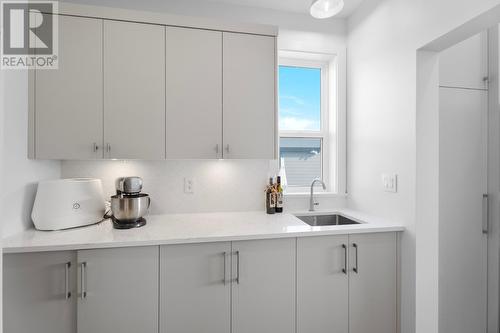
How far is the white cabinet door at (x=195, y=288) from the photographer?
59.3 inches

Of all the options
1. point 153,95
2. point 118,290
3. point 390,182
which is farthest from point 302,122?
point 118,290

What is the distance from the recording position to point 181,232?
162 centimetres

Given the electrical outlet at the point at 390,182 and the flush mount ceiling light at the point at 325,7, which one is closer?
the flush mount ceiling light at the point at 325,7

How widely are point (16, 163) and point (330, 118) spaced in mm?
2395

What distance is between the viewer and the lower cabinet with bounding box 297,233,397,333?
65.6 inches

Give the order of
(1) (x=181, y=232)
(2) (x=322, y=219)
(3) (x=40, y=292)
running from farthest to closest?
(2) (x=322, y=219) → (1) (x=181, y=232) → (3) (x=40, y=292)

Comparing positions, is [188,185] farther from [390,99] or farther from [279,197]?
[390,99]

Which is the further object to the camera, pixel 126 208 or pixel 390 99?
pixel 390 99

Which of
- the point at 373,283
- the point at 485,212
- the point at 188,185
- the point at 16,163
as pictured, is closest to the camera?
the point at 16,163

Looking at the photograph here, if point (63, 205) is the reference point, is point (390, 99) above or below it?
above

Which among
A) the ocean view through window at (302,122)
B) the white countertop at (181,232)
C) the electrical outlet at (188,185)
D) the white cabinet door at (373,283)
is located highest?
the ocean view through window at (302,122)

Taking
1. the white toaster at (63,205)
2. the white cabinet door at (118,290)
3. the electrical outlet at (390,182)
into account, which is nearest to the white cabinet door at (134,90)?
the white toaster at (63,205)

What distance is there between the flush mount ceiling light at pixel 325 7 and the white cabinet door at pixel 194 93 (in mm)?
686

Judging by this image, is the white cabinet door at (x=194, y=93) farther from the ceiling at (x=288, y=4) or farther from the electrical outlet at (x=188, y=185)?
the ceiling at (x=288, y=4)
